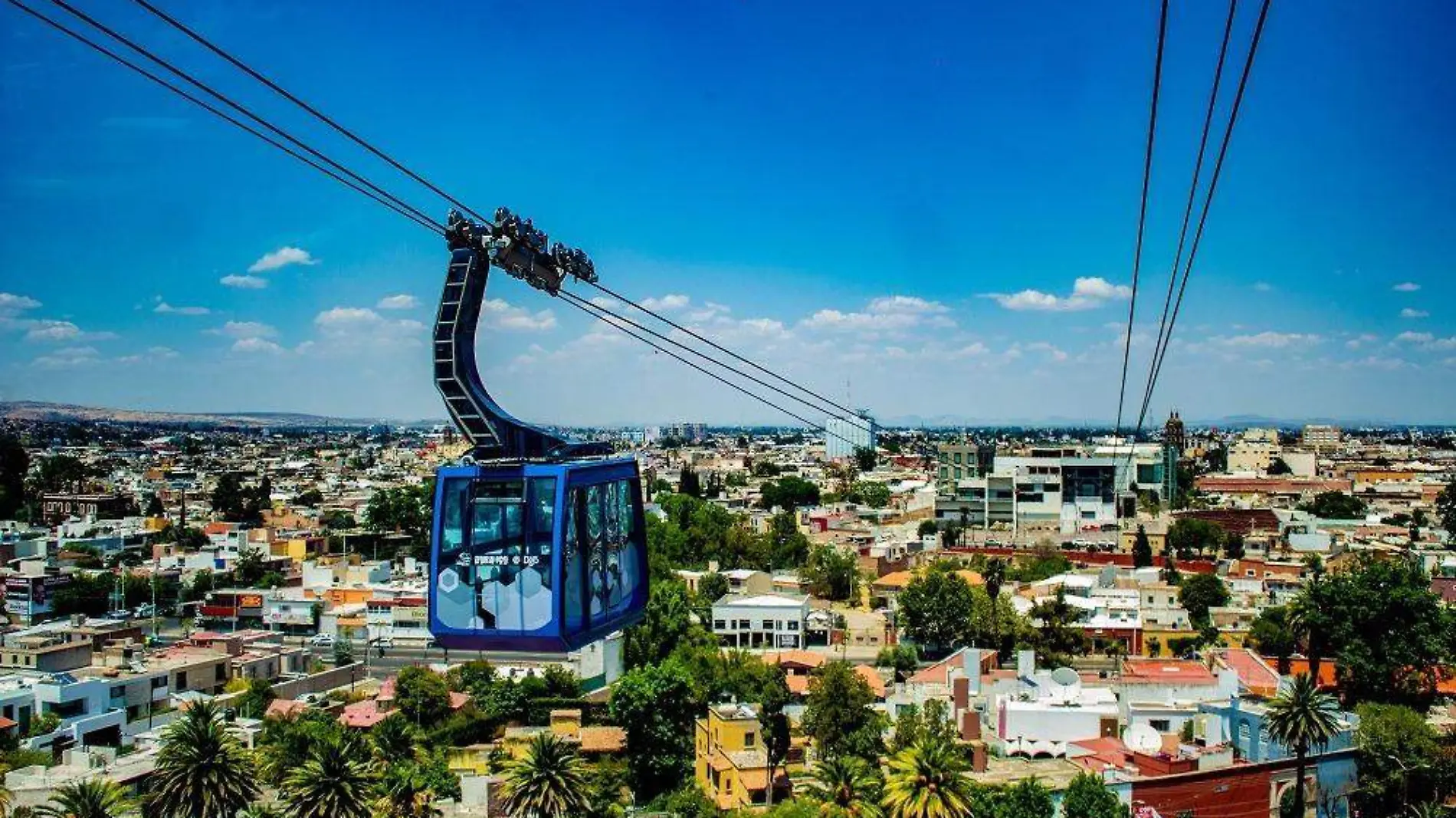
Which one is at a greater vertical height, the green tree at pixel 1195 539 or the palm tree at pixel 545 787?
the green tree at pixel 1195 539

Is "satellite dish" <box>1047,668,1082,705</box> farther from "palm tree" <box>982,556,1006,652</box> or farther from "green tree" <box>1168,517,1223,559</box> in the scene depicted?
"green tree" <box>1168,517,1223,559</box>

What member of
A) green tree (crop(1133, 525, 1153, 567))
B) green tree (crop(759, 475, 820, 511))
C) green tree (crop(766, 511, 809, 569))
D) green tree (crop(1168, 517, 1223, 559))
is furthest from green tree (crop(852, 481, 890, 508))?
green tree (crop(1133, 525, 1153, 567))

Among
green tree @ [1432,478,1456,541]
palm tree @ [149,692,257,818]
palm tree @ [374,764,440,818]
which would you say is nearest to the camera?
palm tree @ [149,692,257,818]

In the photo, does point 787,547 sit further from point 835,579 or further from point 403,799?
point 403,799

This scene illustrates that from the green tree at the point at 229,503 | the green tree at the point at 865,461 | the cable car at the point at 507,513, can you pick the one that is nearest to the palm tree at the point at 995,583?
the cable car at the point at 507,513

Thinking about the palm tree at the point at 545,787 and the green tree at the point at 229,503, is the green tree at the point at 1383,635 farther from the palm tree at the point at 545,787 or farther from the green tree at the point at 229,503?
the green tree at the point at 229,503

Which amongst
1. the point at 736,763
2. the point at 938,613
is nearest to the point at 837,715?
the point at 736,763

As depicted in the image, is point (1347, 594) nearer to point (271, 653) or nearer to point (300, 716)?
point (300, 716)
